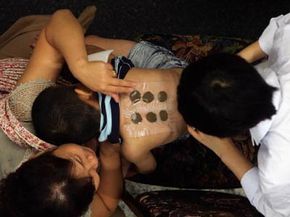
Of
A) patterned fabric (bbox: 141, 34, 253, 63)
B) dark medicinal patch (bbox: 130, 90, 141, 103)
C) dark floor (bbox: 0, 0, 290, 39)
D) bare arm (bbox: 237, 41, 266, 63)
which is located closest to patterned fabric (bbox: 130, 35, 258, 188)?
A: patterned fabric (bbox: 141, 34, 253, 63)

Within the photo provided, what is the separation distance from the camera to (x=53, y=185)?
1083 millimetres

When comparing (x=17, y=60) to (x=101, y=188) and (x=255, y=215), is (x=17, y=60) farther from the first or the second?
(x=255, y=215)

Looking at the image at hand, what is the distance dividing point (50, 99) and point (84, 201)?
23 cm

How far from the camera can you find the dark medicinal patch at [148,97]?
1188 millimetres

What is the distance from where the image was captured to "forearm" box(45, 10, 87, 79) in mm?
1151

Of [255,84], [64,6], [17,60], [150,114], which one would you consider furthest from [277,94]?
[64,6]

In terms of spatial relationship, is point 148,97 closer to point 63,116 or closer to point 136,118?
point 136,118

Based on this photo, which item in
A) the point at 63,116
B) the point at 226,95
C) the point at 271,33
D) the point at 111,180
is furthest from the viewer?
the point at 111,180

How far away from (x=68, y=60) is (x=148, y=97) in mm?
194

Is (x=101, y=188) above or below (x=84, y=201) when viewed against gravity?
below

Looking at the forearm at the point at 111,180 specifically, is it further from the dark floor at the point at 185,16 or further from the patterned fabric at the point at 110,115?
the dark floor at the point at 185,16

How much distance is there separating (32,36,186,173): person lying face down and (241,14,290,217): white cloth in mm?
209

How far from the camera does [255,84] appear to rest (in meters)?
1.01

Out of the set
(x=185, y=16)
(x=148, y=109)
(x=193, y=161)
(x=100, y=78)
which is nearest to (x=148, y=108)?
(x=148, y=109)
